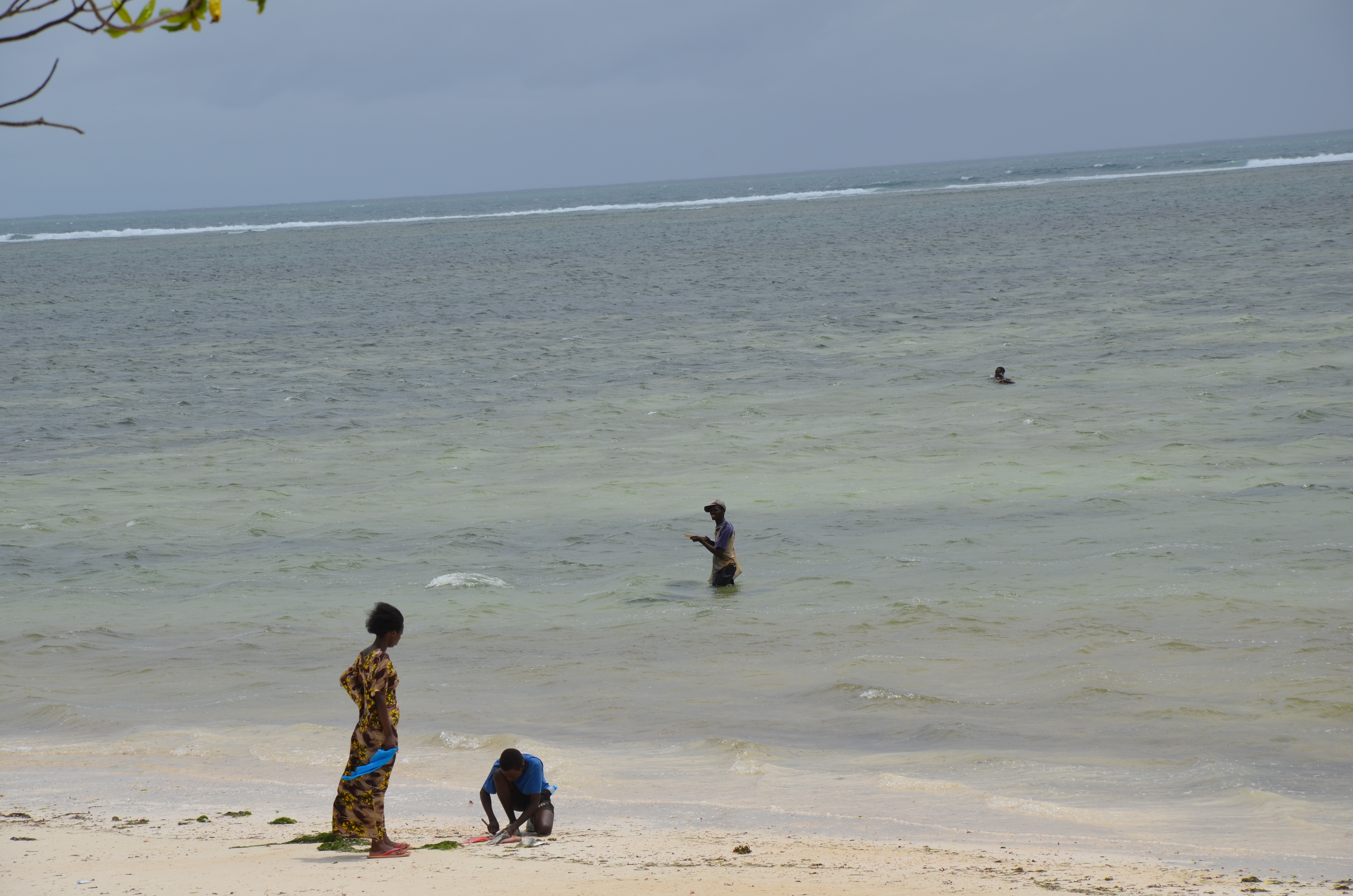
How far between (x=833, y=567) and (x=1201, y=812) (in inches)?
242

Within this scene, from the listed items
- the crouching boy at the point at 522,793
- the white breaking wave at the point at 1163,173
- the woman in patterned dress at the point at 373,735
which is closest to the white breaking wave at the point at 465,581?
the crouching boy at the point at 522,793

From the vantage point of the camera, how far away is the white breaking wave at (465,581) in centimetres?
1338

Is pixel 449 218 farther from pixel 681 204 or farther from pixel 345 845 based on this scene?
pixel 345 845

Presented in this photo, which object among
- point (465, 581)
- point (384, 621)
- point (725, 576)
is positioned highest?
point (384, 621)

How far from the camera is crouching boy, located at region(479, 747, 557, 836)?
7238 millimetres

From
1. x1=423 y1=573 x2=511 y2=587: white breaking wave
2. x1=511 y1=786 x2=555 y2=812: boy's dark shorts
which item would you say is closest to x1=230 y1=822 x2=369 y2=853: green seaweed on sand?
x1=511 y1=786 x2=555 y2=812: boy's dark shorts

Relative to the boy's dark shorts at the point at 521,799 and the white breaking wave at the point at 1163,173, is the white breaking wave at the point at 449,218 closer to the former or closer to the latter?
the white breaking wave at the point at 1163,173

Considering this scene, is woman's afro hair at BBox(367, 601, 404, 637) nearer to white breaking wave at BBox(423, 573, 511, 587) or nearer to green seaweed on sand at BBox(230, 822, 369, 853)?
green seaweed on sand at BBox(230, 822, 369, 853)

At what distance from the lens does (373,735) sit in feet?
21.9

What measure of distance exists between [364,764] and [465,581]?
22.2 feet

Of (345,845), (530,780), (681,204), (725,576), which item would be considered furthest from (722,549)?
(681,204)

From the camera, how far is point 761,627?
11773mm

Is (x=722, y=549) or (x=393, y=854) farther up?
(x=722, y=549)

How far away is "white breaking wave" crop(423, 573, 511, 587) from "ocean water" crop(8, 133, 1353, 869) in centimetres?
6
